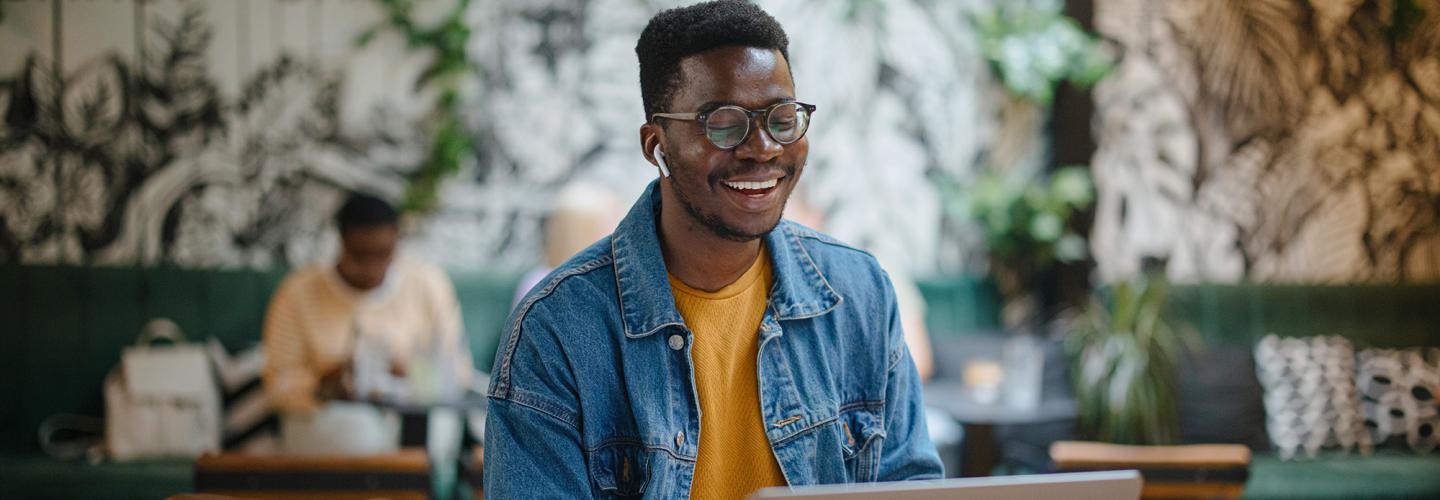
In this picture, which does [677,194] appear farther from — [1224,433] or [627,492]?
[1224,433]

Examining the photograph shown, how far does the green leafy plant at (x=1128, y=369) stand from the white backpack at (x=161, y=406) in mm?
2967

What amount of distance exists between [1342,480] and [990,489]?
11.8ft

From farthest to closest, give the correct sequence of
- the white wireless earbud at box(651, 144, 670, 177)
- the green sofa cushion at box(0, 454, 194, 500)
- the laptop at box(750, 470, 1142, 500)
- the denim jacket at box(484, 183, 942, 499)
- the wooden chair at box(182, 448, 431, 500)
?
the green sofa cushion at box(0, 454, 194, 500) < the wooden chair at box(182, 448, 431, 500) < the white wireless earbud at box(651, 144, 670, 177) < the denim jacket at box(484, 183, 942, 499) < the laptop at box(750, 470, 1142, 500)

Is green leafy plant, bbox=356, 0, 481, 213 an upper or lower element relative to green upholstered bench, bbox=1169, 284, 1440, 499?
upper

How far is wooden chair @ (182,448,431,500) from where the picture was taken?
8.06ft

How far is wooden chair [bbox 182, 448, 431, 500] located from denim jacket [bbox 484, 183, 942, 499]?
128 cm

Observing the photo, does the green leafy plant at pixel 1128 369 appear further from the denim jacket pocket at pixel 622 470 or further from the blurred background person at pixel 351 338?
the denim jacket pocket at pixel 622 470

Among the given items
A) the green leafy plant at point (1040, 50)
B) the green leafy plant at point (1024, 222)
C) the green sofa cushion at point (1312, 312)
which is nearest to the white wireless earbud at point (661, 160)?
the green leafy plant at point (1024, 222)

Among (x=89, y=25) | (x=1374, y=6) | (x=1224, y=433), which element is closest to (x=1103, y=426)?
(x=1224, y=433)

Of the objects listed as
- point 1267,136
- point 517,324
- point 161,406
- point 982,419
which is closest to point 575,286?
point 517,324

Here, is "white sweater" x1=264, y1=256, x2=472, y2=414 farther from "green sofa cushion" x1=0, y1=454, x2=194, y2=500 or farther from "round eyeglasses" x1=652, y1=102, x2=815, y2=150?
"round eyeglasses" x1=652, y1=102, x2=815, y2=150

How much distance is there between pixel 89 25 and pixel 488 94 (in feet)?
4.84

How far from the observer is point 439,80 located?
15.0 ft

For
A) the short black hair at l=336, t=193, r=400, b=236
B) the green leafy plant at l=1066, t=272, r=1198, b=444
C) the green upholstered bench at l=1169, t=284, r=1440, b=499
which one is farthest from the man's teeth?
the green upholstered bench at l=1169, t=284, r=1440, b=499
